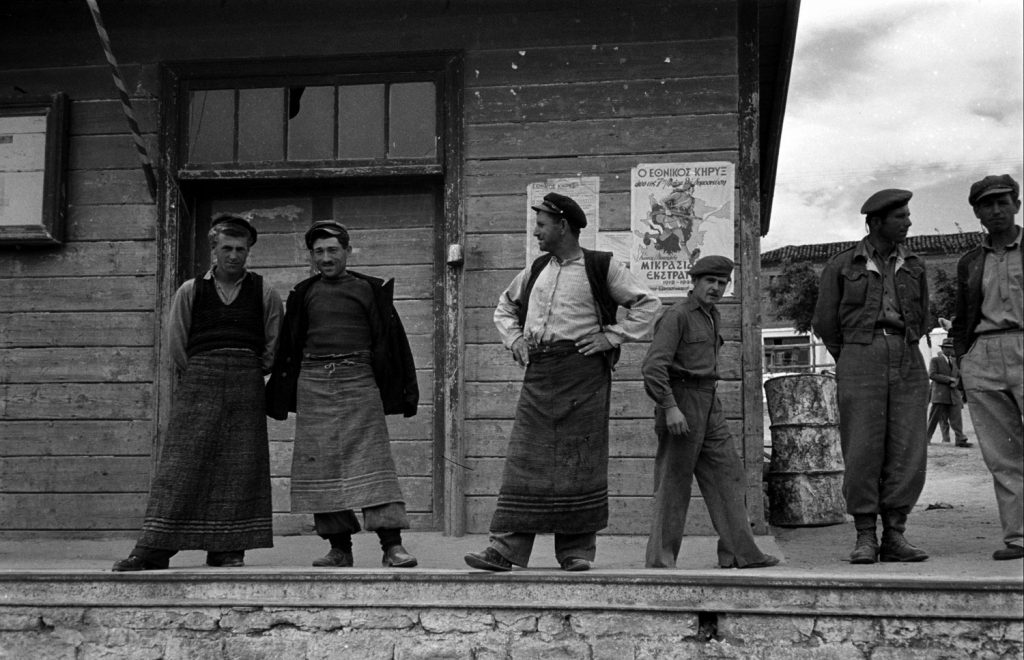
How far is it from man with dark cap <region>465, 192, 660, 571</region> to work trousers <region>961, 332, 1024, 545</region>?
1669mm

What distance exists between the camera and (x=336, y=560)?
16.6 ft

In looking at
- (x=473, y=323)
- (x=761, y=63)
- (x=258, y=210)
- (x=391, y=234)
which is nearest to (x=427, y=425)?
(x=473, y=323)

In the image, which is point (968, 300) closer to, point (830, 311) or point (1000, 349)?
point (1000, 349)

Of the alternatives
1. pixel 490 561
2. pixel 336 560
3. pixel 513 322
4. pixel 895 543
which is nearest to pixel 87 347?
pixel 336 560

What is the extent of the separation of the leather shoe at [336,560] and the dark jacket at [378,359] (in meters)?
0.72

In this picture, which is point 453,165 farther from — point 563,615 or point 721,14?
point 563,615

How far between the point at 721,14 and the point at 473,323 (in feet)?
8.19

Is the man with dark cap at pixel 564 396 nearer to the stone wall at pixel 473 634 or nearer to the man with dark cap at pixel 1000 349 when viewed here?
the stone wall at pixel 473 634

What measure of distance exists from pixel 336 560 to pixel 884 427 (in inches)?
110

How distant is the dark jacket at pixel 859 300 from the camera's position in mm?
5324

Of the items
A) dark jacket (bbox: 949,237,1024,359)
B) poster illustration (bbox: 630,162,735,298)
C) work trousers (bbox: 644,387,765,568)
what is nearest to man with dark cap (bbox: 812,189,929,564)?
dark jacket (bbox: 949,237,1024,359)

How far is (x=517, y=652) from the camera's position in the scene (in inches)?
185

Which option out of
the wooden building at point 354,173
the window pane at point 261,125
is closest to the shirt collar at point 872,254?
the wooden building at point 354,173

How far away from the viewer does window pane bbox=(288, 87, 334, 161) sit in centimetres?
682
